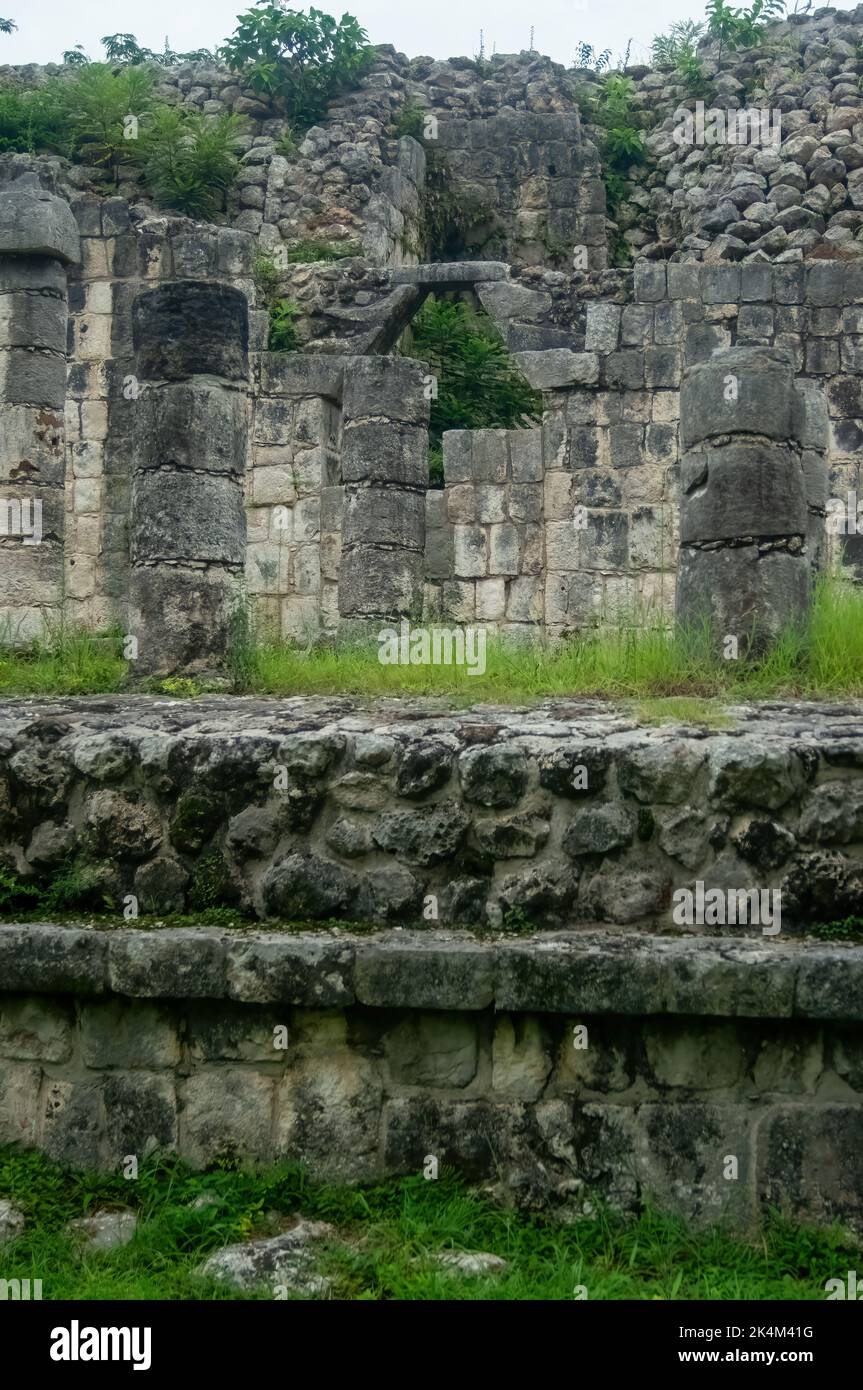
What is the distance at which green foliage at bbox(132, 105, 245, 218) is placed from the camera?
17234 millimetres

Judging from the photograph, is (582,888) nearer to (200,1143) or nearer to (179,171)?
(200,1143)

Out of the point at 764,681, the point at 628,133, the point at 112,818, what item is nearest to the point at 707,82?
the point at 628,133

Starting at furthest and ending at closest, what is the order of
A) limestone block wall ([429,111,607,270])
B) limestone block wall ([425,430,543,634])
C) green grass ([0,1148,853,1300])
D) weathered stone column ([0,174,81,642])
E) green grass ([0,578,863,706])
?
limestone block wall ([429,111,607,270]) → limestone block wall ([425,430,543,634]) → weathered stone column ([0,174,81,642]) → green grass ([0,578,863,706]) → green grass ([0,1148,853,1300])

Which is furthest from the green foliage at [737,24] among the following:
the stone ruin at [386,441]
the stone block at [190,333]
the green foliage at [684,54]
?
the stone block at [190,333]

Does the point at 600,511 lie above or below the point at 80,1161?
above

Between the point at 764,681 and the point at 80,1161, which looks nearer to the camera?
the point at 80,1161

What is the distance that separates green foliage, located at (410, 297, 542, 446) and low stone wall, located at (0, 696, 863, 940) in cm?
1191

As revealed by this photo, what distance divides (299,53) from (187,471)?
13070mm

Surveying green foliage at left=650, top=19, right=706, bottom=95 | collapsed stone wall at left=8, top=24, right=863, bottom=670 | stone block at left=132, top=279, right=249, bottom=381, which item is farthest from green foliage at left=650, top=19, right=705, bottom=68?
stone block at left=132, top=279, right=249, bottom=381

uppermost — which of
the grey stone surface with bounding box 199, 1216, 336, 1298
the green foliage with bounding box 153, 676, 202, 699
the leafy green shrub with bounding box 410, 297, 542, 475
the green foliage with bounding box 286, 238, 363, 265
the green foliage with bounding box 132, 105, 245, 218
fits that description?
the green foliage with bounding box 132, 105, 245, 218

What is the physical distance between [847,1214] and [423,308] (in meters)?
15.7

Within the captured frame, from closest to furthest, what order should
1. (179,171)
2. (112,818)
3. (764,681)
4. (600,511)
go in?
1. (112,818)
2. (764,681)
3. (600,511)
4. (179,171)

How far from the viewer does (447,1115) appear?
5.44 metres

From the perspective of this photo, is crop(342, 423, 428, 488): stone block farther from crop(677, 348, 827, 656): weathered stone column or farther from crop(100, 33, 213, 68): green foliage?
crop(100, 33, 213, 68): green foliage
